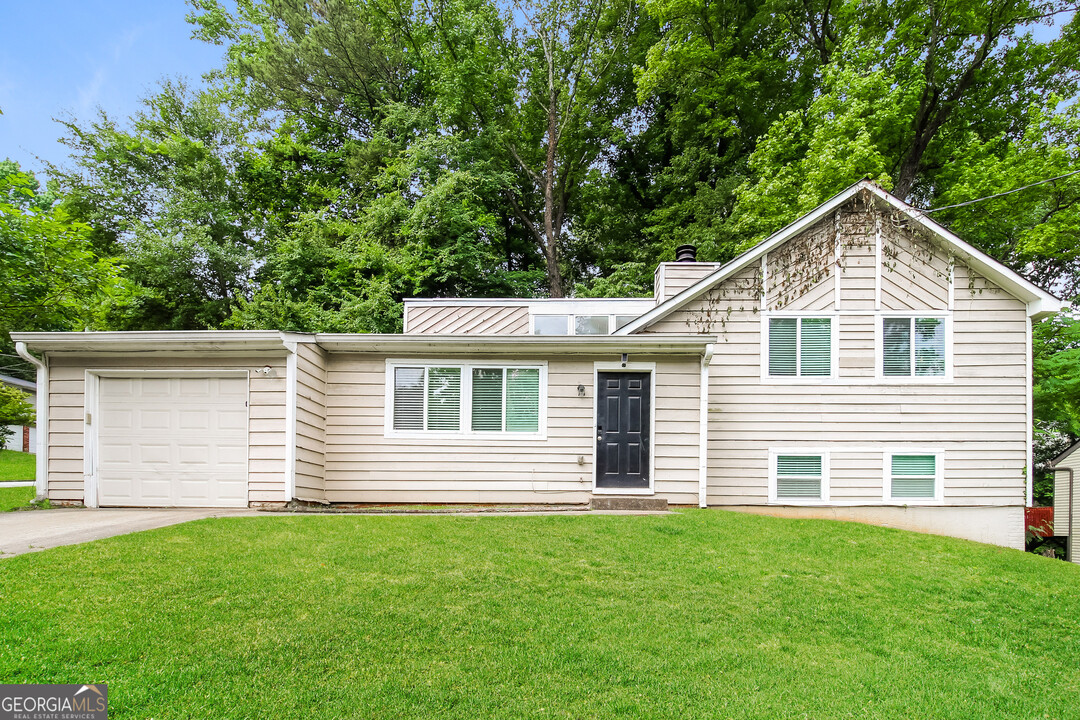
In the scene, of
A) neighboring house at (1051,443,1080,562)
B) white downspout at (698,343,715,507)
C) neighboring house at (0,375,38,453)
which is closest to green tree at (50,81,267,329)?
neighboring house at (0,375,38,453)

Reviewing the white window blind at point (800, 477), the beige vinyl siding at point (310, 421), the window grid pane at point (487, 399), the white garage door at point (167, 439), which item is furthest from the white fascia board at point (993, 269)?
the white garage door at point (167, 439)

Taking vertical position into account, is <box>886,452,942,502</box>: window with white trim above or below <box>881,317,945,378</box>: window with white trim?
below

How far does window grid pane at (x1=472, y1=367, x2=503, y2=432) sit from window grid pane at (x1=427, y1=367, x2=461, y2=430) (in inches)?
11.3

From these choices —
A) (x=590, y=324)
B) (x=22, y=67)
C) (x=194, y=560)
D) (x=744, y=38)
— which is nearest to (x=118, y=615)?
(x=194, y=560)

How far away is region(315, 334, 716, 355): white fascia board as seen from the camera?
9000mm

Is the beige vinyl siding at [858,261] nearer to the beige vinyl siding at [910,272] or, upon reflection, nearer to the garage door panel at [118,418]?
the beige vinyl siding at [910,272]

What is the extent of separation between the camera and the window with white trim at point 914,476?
952 centimetres

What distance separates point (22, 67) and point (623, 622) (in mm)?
37636

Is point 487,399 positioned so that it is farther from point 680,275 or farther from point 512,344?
point 680,275

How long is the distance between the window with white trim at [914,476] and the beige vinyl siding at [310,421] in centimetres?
958

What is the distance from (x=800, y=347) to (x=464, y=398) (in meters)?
5.94

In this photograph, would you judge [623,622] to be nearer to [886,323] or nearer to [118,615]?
[118,615]

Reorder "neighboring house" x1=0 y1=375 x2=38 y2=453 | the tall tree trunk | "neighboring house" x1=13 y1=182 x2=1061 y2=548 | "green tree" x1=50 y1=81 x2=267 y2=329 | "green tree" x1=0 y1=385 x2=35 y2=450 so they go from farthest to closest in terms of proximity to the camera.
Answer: "neighboring house" x1=0 y1=375 x2=38 y2=453
the tall tree trunk
"green tree" x1=0 y1=385 x2=35 y2=450
"green tree" x1=50 y1=81 x2=267 y2=329
"neighboring house" x1=13 y1=182 x2=1061 y2=548

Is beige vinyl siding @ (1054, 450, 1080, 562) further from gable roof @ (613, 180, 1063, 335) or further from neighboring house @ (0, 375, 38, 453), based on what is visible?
neighboring house @ (0, 375, 38, 453)
